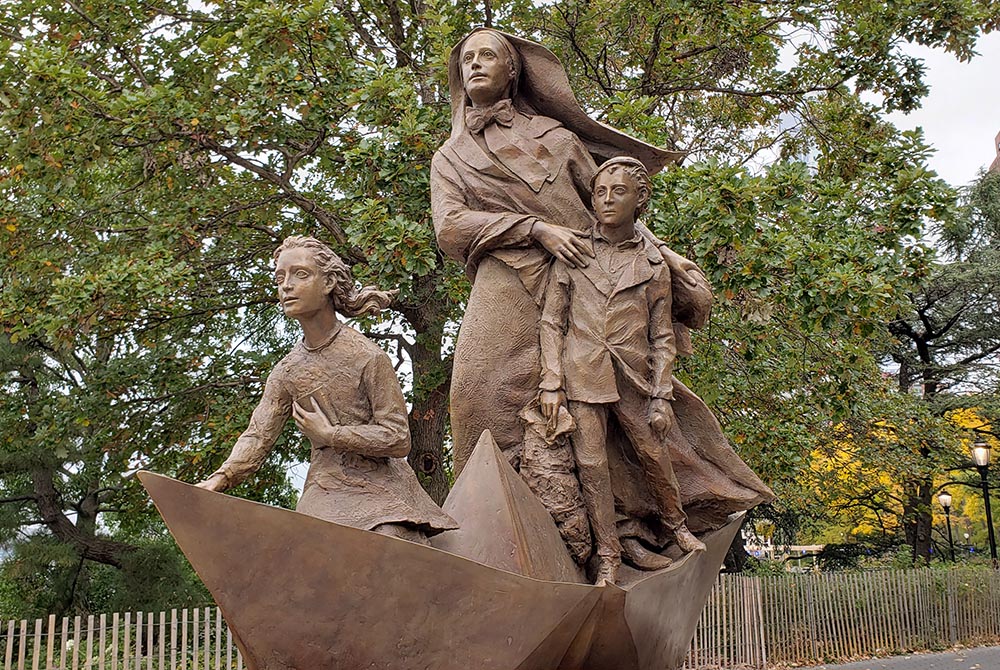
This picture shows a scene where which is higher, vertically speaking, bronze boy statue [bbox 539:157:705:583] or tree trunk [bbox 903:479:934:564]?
tree trunk [bbox 903:479:934:564]

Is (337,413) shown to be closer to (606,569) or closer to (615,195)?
(606,569)

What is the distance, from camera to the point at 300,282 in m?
3.36

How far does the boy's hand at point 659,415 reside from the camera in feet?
13.5

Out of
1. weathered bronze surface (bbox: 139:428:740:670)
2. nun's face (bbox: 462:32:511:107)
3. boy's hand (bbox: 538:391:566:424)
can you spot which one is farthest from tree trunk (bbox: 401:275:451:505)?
weathered bronze surface (bbox: 139:428:740:670)

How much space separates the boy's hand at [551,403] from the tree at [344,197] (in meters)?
3.74

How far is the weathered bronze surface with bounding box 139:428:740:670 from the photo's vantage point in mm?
2723

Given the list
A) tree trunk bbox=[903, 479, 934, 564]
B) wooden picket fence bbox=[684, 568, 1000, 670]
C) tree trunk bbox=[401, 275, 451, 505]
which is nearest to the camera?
tree trunk bbox=[401, 275, 451, 505]

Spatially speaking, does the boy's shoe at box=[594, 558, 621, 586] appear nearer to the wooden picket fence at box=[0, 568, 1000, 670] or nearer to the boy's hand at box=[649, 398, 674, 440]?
the boy's hand at box=[649, 398, 674, 440]

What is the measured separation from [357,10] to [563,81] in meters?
7.38

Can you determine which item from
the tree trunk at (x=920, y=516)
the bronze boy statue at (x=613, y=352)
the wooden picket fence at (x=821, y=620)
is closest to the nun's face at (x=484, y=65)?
the bronze boy statue at (x=613, y=352)

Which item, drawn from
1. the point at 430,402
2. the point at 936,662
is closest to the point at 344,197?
the point at 430,402

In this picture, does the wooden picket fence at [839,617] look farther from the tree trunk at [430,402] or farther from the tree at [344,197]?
the tree trunk at [430,402]

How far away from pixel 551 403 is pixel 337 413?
1.02 m

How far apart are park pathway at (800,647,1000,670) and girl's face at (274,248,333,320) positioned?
1133 cm
